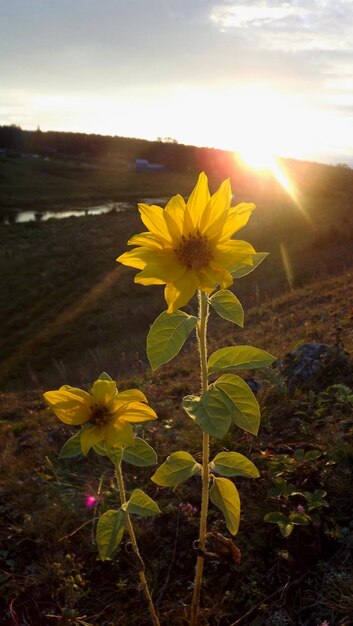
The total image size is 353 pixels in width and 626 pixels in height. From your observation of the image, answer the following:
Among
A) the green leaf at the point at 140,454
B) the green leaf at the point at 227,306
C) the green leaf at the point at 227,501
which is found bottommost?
the green leaf at the point at 227,501

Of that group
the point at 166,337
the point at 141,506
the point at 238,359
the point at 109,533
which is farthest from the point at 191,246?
the point at 109,533

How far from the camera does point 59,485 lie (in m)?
3.65

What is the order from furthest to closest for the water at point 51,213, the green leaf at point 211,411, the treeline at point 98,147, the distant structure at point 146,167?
1. the treeline at point 98,147
2. the distant structure at point 146,167
3. the water at point 51,213
4. the green leaf at point 211,411

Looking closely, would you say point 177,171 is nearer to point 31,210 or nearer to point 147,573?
point 31,210

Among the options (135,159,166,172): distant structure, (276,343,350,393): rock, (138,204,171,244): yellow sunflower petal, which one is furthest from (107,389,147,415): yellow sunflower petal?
(135,159,166,172): distant structure

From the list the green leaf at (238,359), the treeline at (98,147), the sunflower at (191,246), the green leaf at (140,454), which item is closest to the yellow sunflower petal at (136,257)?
the sunflower at (191,246)

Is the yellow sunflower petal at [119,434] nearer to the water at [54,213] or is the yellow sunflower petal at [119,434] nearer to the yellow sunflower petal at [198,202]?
the yellow sunflower petal at [198,202]

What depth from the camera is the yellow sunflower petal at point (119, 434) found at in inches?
70.1

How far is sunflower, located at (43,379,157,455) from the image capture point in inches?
70.8

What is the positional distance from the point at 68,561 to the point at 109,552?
1.27 meters

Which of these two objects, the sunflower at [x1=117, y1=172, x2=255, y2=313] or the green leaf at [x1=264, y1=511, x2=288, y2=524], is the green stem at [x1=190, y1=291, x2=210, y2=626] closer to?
the sunflower at [x1=117, y1=172, x2=255, y2=313]

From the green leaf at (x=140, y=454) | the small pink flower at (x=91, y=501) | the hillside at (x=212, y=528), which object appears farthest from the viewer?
the small pink flower at (x=91, y=501)

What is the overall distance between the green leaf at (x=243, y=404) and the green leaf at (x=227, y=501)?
32 cm

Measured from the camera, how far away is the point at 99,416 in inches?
72.1
